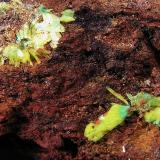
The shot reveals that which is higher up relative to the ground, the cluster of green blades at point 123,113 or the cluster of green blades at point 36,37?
the cluster of green blades at point 36,37

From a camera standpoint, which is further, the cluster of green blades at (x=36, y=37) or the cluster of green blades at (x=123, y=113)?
the cluster of green blades at (x=36, y=37)

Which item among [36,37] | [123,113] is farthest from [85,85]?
[36,37]

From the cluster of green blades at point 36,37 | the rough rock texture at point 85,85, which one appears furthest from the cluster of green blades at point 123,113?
the cluster of green blades at point 36,37

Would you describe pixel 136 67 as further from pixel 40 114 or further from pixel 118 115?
pixel 40 114

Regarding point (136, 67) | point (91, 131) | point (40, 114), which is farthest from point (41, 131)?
point (136, 67)

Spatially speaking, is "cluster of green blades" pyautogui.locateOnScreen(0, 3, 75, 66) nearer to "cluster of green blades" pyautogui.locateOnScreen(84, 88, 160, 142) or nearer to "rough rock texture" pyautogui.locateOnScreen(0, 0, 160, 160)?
"rough rock texture" pyautogui.locateOnScreen(0, 0, 160, 160)

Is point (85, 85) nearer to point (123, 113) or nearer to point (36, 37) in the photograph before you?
point (123, 113)

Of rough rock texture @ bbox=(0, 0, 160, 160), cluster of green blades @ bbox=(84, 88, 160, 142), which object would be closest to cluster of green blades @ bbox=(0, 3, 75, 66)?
rough rock texture @ bbox=(0, 0, 160, 160)

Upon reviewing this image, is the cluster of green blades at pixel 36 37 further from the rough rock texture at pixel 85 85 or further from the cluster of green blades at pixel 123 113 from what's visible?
the cluster of green blades at pixel 123 113
